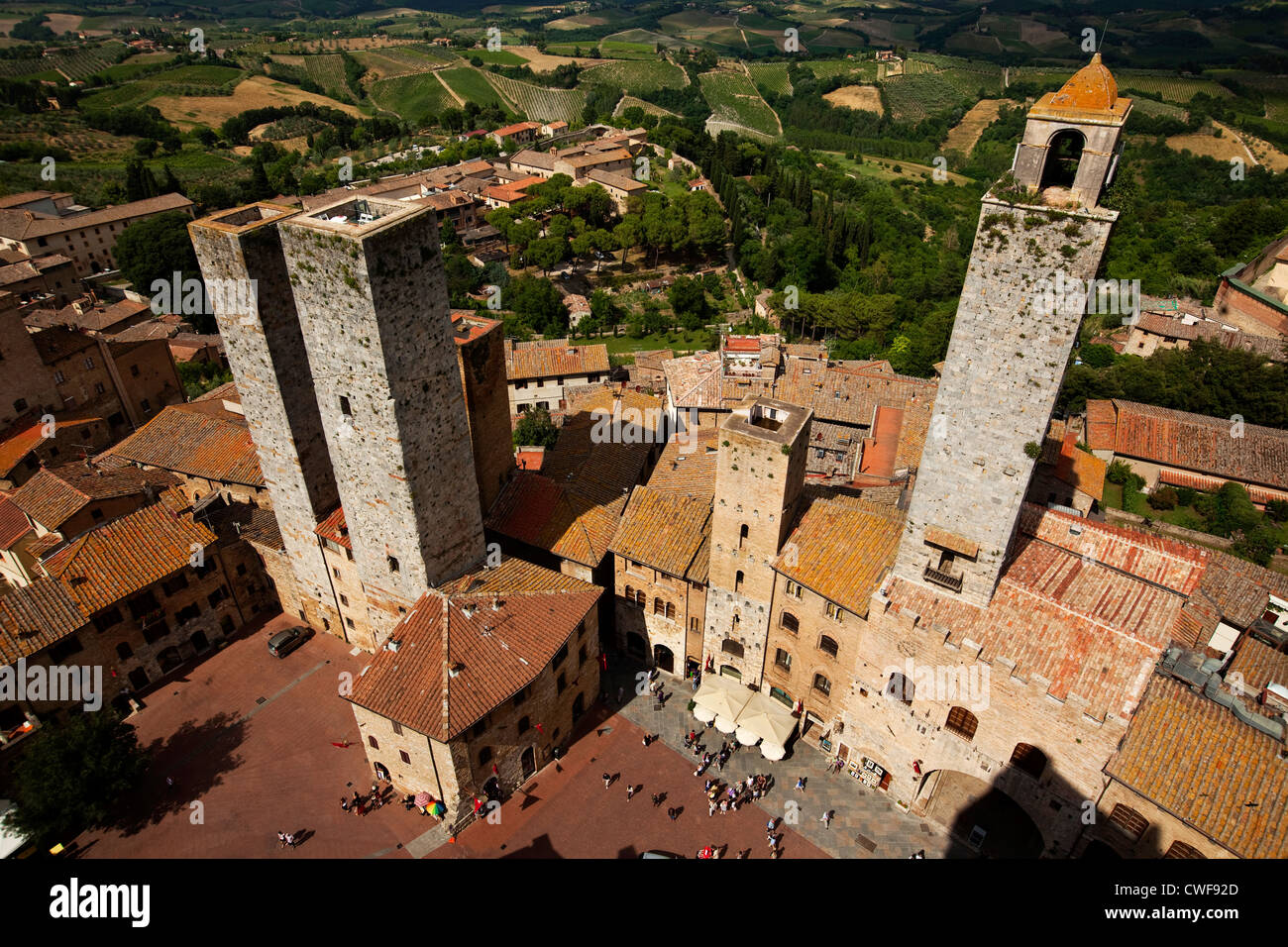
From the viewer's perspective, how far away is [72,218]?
83188mm

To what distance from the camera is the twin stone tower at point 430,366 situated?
21.3m

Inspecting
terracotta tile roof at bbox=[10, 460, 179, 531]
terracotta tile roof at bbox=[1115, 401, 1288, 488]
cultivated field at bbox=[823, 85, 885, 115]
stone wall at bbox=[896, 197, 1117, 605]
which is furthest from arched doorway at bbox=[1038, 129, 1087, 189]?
cultivated field at bbox=[823, 85, 885, 115]

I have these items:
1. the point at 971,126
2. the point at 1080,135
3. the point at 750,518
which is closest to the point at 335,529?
the point at 750,518

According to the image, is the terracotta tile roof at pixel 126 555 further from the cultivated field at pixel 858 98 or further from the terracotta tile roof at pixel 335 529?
the cultivated field at pixel 858 98

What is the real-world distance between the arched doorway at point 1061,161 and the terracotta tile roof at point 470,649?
2326 centimetres

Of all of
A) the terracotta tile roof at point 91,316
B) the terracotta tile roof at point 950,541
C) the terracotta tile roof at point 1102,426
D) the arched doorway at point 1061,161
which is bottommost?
the terracotta tile roof at point 1102,426

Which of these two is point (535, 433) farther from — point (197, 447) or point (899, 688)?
point (899, 688)

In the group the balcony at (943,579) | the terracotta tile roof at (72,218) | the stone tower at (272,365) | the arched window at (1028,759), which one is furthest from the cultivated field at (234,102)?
the arched window at (1028,759)

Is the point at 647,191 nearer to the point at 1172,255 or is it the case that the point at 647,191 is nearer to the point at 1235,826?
the point at 1172,255

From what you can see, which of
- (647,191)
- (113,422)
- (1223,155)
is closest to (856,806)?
(113,422)

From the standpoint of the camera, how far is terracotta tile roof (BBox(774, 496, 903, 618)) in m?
29.3

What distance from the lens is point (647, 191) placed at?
104625 mm

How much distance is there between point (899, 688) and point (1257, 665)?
15.4m

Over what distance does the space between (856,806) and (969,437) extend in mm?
16572
